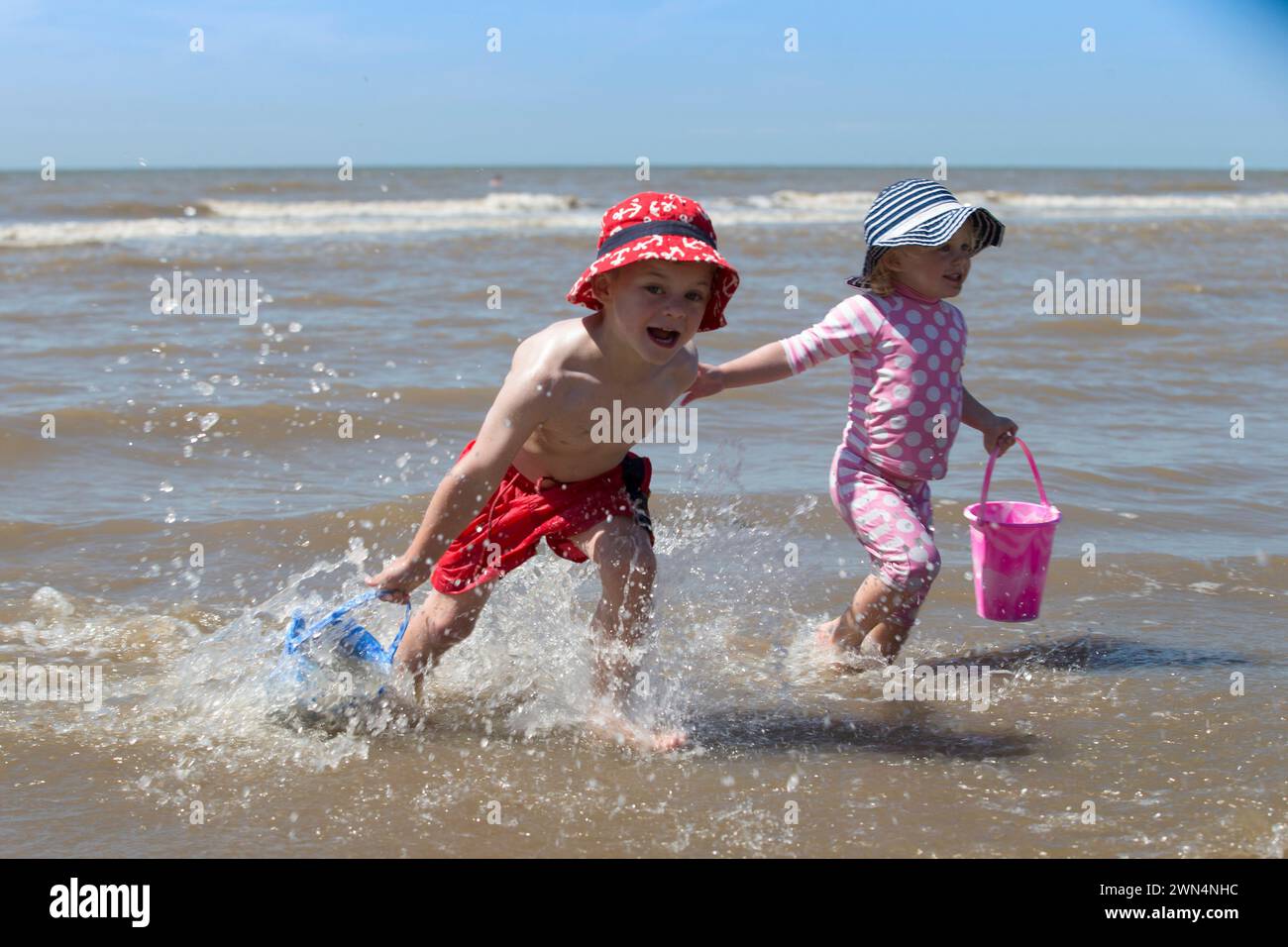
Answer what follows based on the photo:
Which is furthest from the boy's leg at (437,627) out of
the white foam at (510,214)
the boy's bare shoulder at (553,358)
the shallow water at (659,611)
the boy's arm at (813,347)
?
the white foam at (510,214)

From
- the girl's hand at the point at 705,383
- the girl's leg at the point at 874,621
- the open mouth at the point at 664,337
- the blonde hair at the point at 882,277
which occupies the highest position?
the blonde hair at the point at 882,277

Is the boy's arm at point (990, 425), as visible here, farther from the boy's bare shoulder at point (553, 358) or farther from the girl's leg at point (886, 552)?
the boy's bare shoulder at point (553, 358)

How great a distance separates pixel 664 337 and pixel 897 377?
Result: 89 cm

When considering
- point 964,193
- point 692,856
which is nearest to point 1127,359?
point 692,856

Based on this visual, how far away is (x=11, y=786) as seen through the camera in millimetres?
3006

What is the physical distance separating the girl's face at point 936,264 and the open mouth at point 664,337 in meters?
0.96

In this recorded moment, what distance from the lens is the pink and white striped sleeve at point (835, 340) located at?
12.5ft

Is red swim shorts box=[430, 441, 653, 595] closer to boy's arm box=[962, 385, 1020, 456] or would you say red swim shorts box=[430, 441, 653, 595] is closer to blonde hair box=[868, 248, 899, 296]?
blonde hair box=[868, 248, 899, 296]

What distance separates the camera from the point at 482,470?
319cm

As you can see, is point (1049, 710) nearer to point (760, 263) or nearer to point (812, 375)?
point (812, 375)

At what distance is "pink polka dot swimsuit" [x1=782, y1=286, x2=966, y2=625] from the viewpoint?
12.3ft

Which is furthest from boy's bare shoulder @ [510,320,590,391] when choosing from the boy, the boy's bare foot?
the boy's bare foot

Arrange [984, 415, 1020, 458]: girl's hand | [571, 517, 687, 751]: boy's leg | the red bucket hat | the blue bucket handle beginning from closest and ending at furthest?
the red bucket hat
[571, 517, 687, 751]: boy's leg
the blue bucket handle
[984, 415, 1020, 458]: girl's hand

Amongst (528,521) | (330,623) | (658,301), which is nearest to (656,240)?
(658,301)
